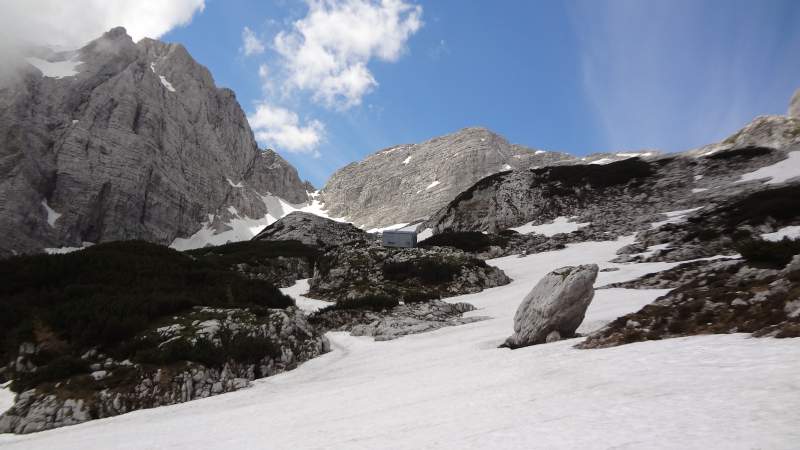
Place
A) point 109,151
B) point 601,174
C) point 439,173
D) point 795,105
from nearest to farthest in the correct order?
1. point 601,174
2. point 795,105
3. point 109,151
4. point 439,173

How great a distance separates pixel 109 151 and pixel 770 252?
5514 inches

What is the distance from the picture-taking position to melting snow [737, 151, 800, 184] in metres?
56.8

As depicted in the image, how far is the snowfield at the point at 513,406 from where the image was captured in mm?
5438

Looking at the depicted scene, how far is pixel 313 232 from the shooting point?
82.0 m

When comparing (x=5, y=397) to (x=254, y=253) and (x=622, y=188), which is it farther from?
(x=622, y=188)

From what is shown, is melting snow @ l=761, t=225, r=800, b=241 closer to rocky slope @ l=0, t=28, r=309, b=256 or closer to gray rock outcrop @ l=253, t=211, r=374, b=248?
gray rock outcrop @ l=253, t=211, r=374, b=248

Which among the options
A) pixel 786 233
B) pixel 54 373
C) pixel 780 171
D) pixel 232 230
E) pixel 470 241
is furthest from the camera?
pixel 232 230

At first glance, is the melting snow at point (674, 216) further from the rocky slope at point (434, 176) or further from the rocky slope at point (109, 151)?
the rocky slope at point (109, 151)

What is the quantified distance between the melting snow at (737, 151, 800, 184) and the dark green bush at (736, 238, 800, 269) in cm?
5318

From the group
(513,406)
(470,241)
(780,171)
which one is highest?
(780,171)

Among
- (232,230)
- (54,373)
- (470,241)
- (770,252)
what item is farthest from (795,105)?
(232,230)

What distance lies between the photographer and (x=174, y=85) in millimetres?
160500

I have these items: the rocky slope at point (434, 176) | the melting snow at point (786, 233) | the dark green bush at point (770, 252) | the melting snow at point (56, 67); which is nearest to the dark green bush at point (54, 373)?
the dark green bush at point (770, 252)

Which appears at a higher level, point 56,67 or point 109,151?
point 56,67
